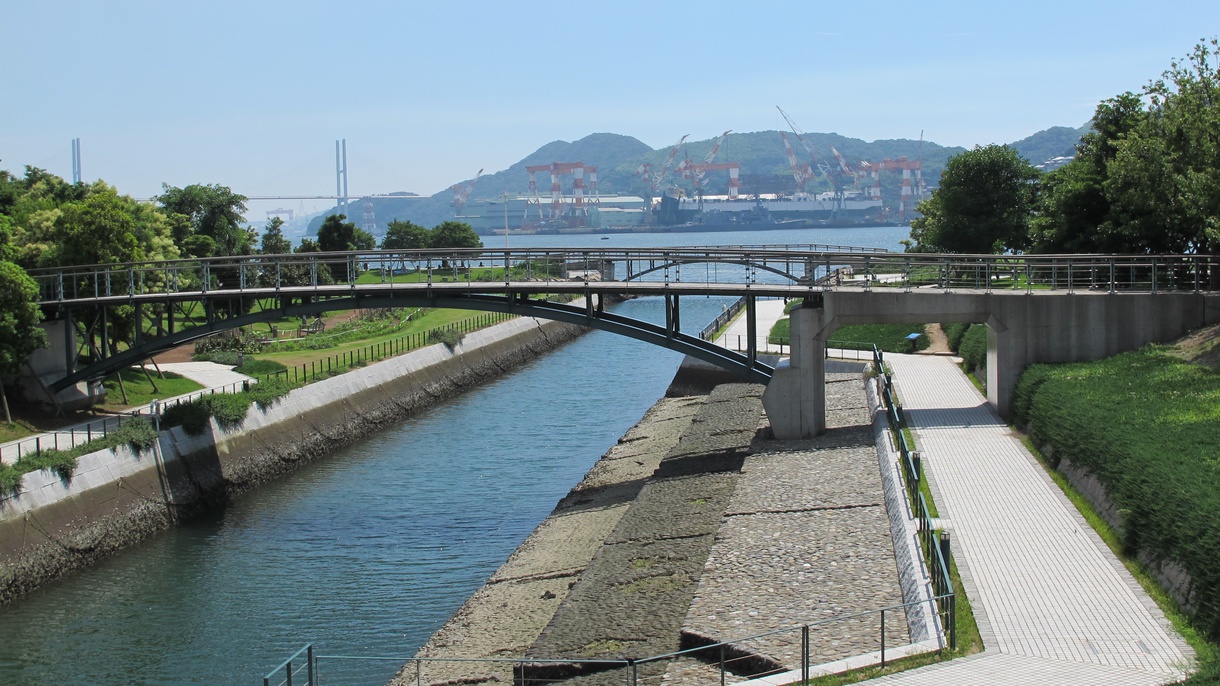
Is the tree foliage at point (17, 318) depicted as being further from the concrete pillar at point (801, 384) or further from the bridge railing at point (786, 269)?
the concrete pillar at point (801, 384)

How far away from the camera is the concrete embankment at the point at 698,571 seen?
1645cm

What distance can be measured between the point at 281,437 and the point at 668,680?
76.9ft

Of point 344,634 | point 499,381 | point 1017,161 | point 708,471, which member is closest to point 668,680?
point 344,634

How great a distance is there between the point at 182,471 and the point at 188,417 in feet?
6.02

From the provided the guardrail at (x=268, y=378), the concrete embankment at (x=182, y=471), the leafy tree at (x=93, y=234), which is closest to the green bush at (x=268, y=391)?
the concrete embankment at (x=182, y=471)

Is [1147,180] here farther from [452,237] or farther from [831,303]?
[452,237]

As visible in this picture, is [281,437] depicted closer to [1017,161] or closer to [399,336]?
[399,336]

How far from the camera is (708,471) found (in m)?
28.0

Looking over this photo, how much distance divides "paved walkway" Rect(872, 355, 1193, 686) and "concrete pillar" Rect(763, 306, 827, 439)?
3.55 metres

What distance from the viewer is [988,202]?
5256cm

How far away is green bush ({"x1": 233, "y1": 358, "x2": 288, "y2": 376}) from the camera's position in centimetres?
4243

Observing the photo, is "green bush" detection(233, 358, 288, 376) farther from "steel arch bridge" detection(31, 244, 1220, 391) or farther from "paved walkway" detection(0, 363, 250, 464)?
"steel arch bridge" detection(31, 244, 1220, 391)

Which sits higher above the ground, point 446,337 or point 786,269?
point 786,269

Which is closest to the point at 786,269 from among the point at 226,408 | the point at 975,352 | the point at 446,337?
the point at 975,352
